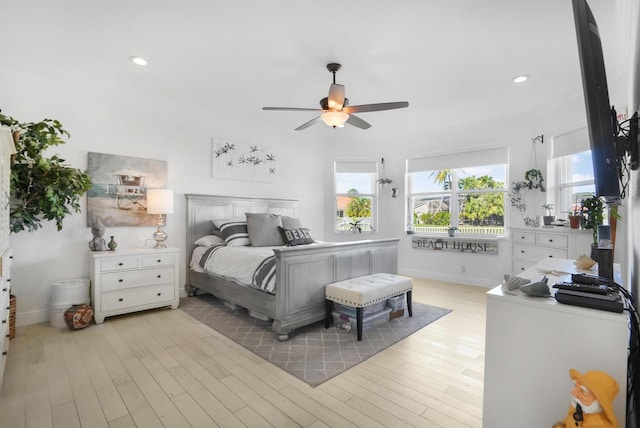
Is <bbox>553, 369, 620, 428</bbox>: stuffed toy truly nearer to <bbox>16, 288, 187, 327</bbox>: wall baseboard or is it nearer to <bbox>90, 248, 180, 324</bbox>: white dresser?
<bbox>90, 248, 180, 324</bbox>: white dresser

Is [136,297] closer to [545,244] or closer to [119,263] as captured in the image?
[119,263]

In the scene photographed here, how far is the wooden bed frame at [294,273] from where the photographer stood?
2691 millimetres

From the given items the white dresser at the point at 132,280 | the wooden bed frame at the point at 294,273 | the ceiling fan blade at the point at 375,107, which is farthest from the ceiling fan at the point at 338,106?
the white dresser at the point at 132,280

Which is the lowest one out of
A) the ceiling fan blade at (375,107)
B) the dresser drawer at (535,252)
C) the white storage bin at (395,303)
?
the white storage bin at (395,303)

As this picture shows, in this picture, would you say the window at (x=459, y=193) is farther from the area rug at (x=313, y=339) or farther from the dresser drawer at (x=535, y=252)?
the area rug at (x=313, y=339)

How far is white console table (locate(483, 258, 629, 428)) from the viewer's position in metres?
1.05

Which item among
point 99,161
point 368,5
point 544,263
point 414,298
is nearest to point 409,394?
point 544,263

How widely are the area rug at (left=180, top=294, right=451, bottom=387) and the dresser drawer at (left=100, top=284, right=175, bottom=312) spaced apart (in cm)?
31

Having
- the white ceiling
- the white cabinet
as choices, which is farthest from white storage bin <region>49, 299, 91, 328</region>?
the white ceiling

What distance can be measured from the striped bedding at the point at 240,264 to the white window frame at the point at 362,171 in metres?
2.80

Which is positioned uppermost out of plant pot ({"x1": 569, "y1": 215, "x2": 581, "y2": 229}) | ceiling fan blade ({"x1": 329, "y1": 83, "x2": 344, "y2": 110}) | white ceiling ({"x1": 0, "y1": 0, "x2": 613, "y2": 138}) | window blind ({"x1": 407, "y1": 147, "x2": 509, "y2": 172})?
white ceiling ({"x1": 0, "y1": 0, "x2": 613, "y2": 138})

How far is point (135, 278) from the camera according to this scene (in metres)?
3.28

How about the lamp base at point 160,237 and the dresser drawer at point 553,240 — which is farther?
the lamp base at point 160,237

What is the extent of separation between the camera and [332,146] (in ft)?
20.0
